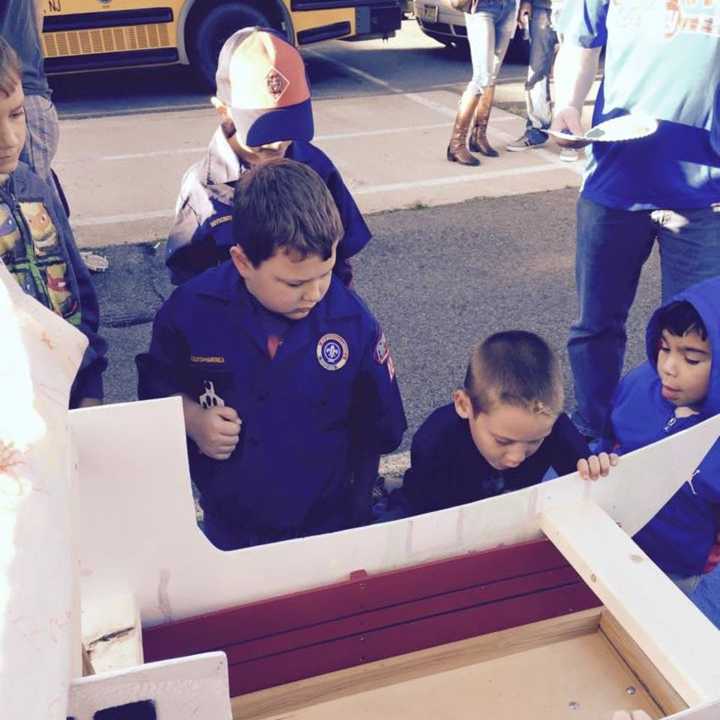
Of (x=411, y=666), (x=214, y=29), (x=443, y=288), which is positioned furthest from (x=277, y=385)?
(x=214, y=29)

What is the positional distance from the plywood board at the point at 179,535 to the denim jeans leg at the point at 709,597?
105 cm

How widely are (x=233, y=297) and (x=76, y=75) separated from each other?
7.15m

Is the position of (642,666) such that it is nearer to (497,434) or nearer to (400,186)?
(497,434)

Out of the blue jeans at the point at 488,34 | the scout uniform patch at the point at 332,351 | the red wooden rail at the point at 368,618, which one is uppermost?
the scout uniform patch at the point at 332,351

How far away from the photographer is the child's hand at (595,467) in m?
1.45

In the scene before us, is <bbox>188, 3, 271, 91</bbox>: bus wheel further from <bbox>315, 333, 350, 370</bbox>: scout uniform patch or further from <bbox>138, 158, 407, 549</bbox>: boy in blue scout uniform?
<bbox>315, 333, 350, 370</bbox>: scout uniform patch

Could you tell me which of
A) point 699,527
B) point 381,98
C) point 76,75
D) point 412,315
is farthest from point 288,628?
point 76,75

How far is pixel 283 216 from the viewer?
59.9 inches

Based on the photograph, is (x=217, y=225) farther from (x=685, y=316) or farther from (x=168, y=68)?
(x=168, y=68)

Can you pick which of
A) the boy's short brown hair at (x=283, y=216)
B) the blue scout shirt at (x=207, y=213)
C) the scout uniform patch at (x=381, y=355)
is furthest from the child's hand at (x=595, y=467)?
the blue scout shirt at (x=207, y=213)

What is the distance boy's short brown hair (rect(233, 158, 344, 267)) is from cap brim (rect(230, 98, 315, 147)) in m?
0.37

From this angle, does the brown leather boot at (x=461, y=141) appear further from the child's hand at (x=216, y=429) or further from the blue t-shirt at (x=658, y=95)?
the child's hand at (x=216, y=429)

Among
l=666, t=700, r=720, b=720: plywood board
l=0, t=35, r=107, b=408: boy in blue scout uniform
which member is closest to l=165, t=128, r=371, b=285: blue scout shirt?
l=0, t=35, r=107, b=408: boy in blue scout uniform

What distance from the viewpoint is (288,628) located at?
1.30m
